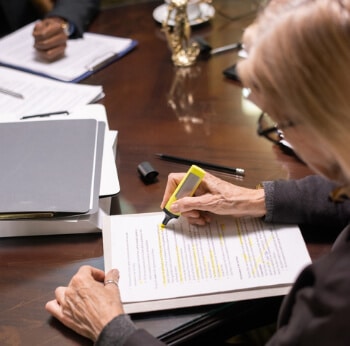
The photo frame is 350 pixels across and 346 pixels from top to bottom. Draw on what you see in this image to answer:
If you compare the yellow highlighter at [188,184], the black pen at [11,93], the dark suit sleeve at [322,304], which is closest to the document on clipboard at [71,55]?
the black pen at [11,93]

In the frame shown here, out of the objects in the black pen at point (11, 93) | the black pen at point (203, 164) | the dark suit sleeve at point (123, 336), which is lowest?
the black pen at point (203, 164)

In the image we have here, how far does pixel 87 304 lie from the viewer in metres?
0.83

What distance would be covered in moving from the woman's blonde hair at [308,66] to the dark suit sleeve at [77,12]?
110 centimetres

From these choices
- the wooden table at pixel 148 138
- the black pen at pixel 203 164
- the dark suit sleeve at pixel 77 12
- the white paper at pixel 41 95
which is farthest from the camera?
the dark suit sleeve at pixel 77 12

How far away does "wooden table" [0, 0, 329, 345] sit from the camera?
34.3 inches

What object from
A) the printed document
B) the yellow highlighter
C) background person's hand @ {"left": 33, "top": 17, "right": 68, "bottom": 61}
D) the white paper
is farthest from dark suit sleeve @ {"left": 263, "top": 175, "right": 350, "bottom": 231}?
background person's hand @ {"left": 33, "top": 17, "right": 68, "bottom": 61}

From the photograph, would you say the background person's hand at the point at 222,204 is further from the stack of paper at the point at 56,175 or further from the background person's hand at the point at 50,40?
the background person's hand at the point at 50,40

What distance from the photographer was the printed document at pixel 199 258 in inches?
33.3

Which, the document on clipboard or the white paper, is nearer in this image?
the white paper

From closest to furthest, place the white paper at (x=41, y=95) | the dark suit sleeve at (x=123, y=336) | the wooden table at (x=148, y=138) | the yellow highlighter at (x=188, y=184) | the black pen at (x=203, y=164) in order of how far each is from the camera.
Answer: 1. the dark suit sleeve at (x=123, y=336)
2. the wooden table at (x=148, y=138)
3. the yellow highlighter at (x=188, y=184)
4. the black pen at (x=203, y=164)
5. the white paper at (x=41, y=95)

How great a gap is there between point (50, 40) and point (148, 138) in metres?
0.54

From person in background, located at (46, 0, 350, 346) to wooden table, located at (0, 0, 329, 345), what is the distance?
0.05m

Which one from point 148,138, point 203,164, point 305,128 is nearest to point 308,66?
point 305,128

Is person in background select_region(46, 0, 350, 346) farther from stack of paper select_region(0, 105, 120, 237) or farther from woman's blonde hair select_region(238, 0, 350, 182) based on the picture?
stack of paper select_region(0, 105, 120, 237)
